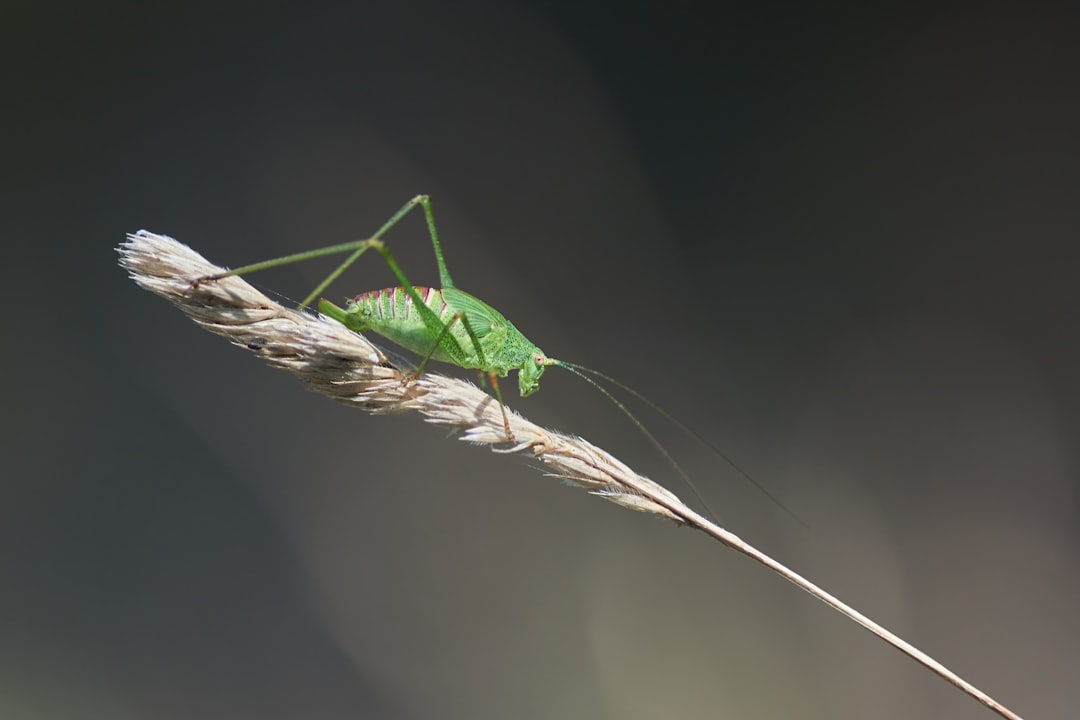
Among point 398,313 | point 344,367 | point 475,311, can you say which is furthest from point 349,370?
point 475,311

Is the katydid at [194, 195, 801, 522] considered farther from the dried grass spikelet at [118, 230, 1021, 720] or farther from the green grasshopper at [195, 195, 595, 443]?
the dried grass spikelet at [118, 230, 1021, 720]

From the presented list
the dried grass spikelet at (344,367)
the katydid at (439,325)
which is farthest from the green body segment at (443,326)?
the dried grass spikelet at (344,367)

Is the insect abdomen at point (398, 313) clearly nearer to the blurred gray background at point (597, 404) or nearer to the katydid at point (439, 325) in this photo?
the katydid at point (439, 325)

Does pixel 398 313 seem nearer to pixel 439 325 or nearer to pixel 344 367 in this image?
pixel 439 325

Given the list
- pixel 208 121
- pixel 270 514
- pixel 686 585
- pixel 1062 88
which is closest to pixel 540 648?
pixel 686 585

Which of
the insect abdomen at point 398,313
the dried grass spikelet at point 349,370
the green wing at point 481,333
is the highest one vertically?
the green wing at point 481,333

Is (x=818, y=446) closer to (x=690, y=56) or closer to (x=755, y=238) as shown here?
(x=755, y=238)

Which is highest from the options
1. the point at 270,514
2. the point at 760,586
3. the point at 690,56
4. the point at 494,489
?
the point at 690,56

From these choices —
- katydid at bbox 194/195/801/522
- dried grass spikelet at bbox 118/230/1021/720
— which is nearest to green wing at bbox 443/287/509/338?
katydid at bbox 194/195/801/522
